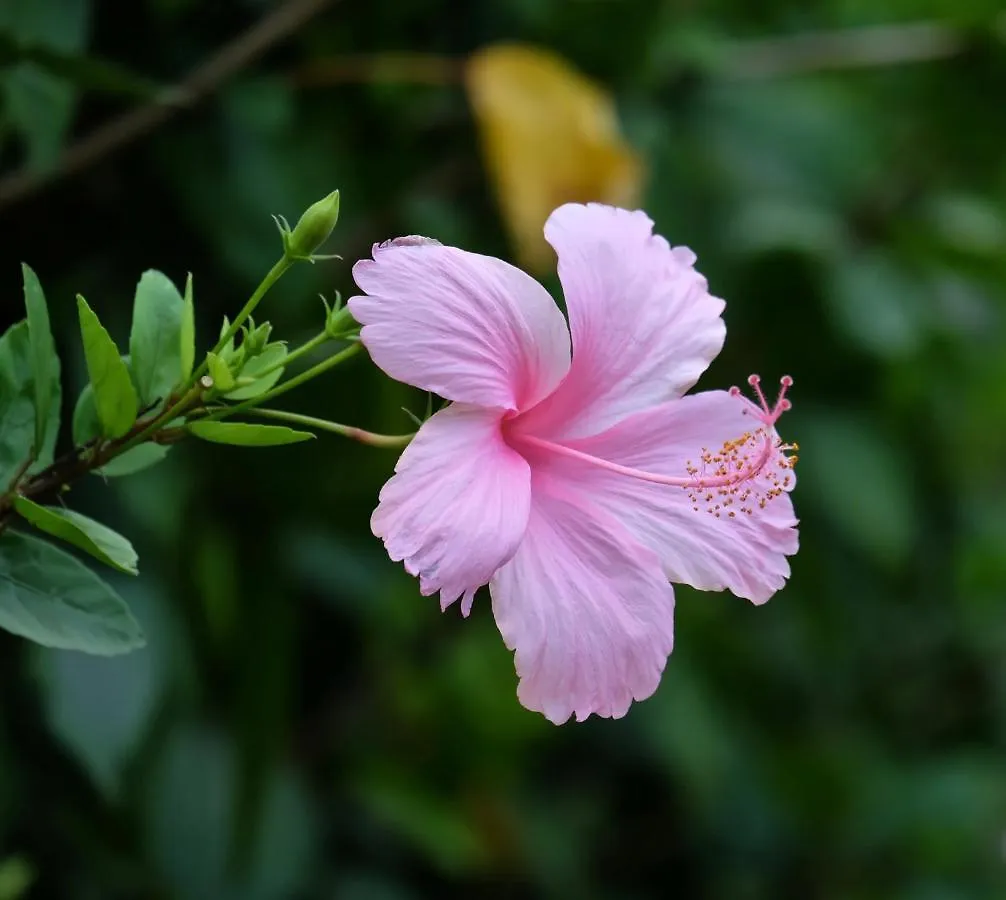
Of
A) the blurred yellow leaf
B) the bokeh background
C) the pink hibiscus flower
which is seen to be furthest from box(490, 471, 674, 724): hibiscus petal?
the blurred yellow leaf

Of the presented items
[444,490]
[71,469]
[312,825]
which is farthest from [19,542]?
[312,825]

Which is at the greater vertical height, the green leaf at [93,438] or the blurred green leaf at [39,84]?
the blurred green leaf at [39,84]

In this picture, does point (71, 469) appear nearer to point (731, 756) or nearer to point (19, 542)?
point (19, 542)

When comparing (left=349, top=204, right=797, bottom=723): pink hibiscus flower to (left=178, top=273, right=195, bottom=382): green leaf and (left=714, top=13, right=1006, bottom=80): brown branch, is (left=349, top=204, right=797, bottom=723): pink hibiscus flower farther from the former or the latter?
(left=714, top=13, right=1006, bottom=80): brown branch

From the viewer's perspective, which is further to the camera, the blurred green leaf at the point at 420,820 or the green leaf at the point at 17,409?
the blurred green leaf at the point at 420,820

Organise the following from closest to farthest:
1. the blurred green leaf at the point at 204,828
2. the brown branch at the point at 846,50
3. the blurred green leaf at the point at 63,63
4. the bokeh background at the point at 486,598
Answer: the blurred green leaf at the point at 63,63 → the bokeh background at the point at 486,598 → the blurred green leaf at the point at 204,828 → the brown branch at the point at 846,50

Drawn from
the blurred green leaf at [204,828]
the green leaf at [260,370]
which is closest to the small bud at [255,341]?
the green leaf at [260,370]

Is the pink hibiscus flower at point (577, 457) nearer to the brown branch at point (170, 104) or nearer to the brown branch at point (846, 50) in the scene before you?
the brown branch at point (170, 104)
